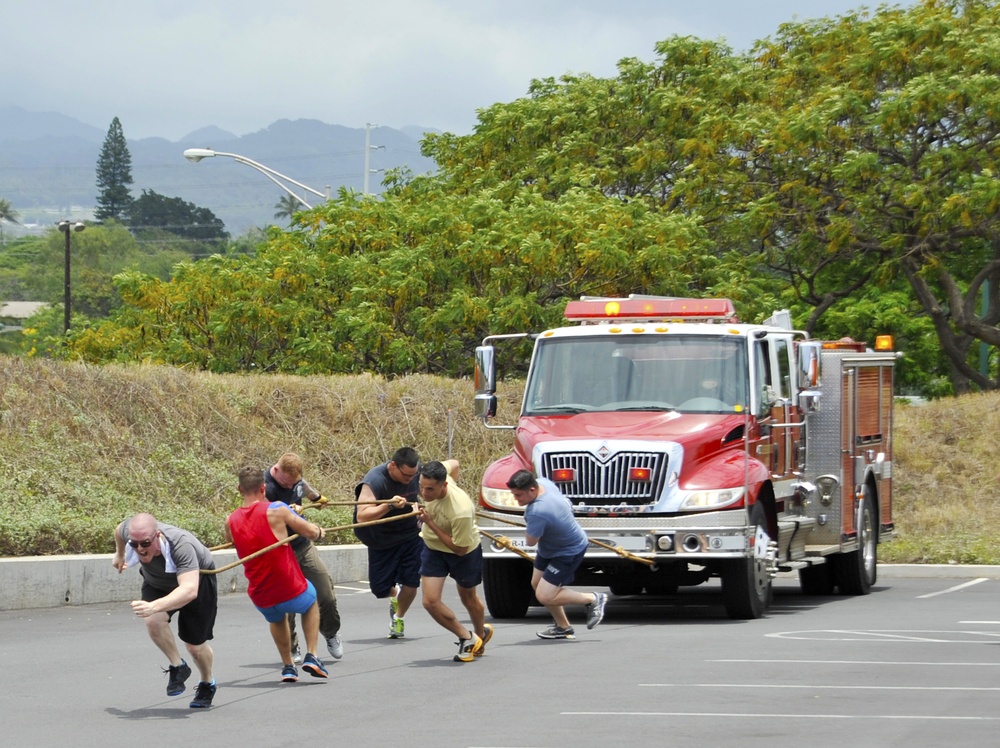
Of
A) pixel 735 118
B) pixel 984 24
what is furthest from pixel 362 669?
pixel 984 24

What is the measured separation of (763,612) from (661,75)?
22.5 metres

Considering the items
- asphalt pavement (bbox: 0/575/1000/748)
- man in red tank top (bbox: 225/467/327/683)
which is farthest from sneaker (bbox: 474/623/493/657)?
man in red tank top (bbox: 225/467/327/683)

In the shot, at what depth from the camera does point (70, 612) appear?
15.5 metres

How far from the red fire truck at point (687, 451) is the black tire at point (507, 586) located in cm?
1

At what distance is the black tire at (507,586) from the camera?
581 inches

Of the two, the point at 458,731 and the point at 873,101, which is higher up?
the point at 873,101

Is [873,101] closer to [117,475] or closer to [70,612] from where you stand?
[117,475]

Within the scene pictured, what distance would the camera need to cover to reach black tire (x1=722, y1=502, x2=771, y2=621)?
46.5 feet

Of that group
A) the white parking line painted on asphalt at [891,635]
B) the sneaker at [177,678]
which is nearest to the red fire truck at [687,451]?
the white parking line painted on asphalt at [891,635]

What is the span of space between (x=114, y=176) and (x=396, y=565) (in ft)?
611

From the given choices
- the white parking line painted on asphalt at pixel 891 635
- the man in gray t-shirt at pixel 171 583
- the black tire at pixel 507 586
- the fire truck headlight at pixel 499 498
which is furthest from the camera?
the black tire at pixel 507 586

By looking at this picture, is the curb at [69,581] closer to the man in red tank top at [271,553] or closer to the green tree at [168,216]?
the man in red tank top at [271,553]

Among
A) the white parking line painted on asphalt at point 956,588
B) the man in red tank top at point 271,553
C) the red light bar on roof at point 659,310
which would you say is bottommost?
the white parking line painted on asphalt at point 956,588

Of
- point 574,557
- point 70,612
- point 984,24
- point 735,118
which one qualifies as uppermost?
point 984,24
